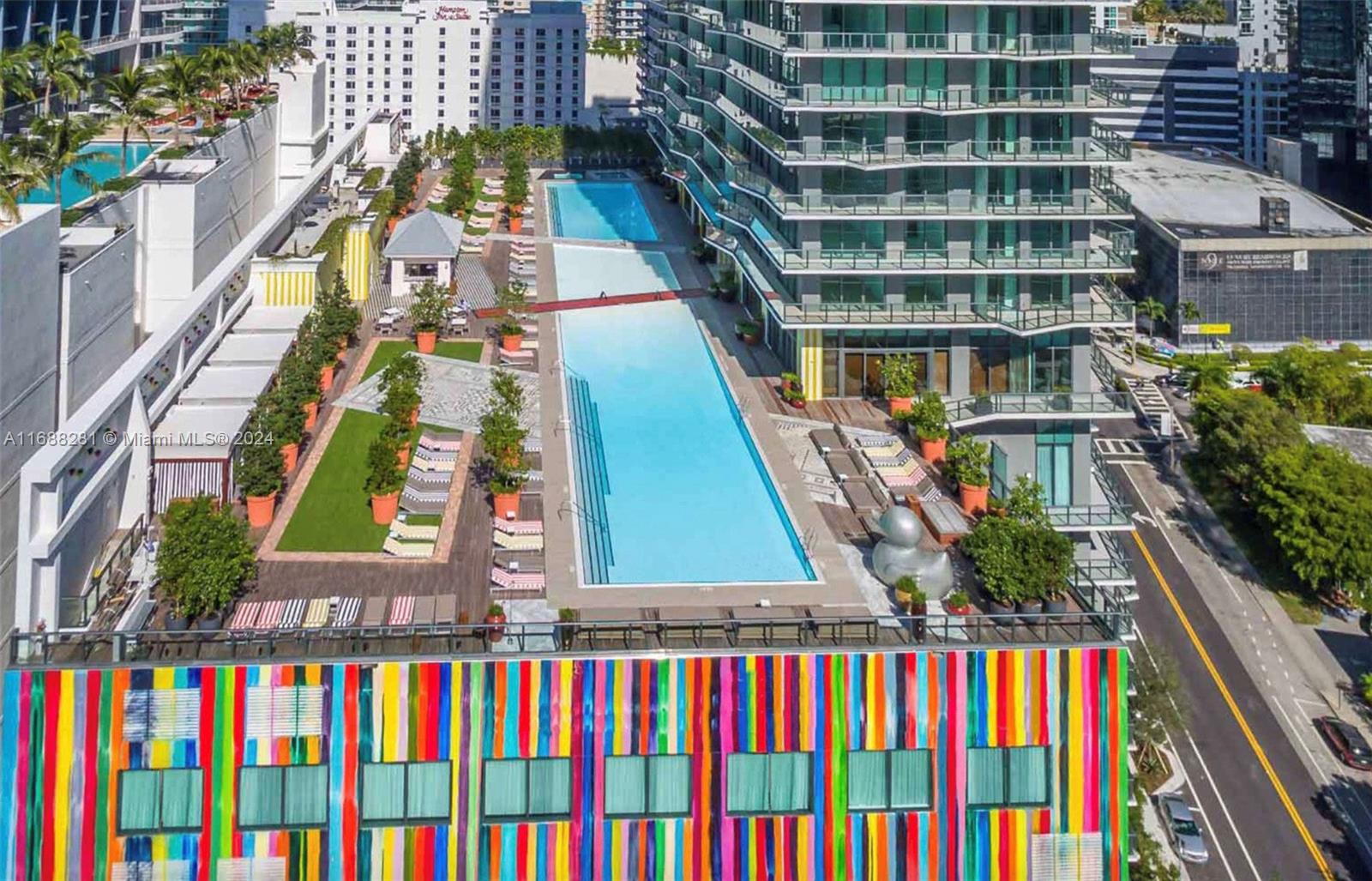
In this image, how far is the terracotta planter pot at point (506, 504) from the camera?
35531 mm

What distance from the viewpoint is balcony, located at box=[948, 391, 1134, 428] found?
4497cm

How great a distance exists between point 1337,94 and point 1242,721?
111837mm

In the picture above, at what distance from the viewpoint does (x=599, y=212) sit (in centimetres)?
8719

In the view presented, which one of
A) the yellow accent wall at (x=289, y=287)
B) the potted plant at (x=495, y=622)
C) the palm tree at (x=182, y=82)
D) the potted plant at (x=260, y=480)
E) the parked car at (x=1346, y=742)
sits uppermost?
the palm tree at (x=182, y=82)

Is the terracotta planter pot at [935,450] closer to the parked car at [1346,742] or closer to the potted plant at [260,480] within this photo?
the potted plant at [260,480]

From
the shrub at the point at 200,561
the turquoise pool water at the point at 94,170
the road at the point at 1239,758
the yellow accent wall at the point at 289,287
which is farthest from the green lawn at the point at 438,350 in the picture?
the road at the point at 1239,758

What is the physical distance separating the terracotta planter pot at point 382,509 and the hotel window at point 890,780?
15.2m

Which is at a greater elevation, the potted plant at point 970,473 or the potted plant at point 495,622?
the potted plant at point 970,473

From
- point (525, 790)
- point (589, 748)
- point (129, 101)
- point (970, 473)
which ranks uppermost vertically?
point (129, 101)

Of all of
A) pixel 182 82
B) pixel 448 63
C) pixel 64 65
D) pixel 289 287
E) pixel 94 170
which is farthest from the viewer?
pixel 448 63

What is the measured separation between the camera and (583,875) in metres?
26.0

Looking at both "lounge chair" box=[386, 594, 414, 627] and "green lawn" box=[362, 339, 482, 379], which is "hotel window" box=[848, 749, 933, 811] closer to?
"lounge chair" box=[386, 594, 414, 627]

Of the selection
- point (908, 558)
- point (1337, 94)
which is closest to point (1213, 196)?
point (1337, 94)

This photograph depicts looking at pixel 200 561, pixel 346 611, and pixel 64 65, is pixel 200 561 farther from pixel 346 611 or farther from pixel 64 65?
pixel 64 65
